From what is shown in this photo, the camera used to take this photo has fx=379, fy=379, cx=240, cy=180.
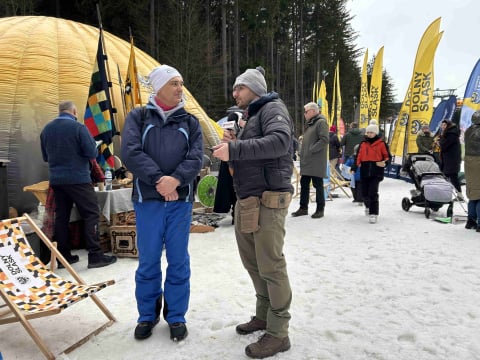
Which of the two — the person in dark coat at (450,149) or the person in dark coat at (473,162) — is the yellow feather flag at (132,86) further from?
the person in dark coat at (450,149)

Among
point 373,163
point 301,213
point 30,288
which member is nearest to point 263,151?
point 30,288

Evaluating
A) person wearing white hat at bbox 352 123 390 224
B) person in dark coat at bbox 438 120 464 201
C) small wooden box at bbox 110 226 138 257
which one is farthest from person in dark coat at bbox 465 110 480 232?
small wooden box at bbox 110 226 138 257

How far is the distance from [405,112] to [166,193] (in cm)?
1215

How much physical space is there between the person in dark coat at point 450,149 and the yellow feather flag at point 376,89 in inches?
221

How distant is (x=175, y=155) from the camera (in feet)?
8.80

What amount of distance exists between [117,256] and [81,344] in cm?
219

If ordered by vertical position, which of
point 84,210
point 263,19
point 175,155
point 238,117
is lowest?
point 84,210

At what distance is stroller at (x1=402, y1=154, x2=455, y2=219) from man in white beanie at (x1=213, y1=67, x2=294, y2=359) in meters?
5.36

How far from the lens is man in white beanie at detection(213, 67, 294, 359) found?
2408mm

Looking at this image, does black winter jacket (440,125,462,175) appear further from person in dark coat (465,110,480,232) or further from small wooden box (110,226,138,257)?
small wooden box (110,226,138,257)

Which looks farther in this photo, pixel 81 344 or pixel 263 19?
pixel 263 19

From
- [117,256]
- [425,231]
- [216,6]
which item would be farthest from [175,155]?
[216,6]

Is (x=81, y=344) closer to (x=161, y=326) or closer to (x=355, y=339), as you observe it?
(x=161, y=326)

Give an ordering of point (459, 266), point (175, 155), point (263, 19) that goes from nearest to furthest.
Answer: point (175, 155) < point (459, 266) < point (263, 19)
